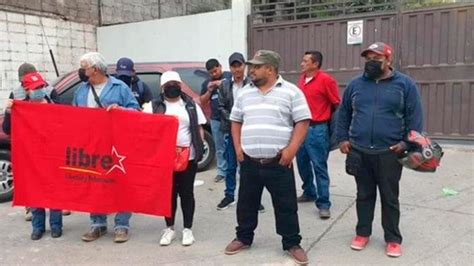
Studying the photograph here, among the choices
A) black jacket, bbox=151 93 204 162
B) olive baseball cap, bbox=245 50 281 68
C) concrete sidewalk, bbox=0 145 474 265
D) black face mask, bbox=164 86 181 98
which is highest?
olive baseball cap, bbox=245 50 281 68

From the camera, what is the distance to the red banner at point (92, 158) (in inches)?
167

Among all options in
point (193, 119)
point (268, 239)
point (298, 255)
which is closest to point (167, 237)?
point (268, 239)

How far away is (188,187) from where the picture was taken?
4.35 m

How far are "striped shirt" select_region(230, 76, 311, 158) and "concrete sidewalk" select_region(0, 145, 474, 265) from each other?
96 centimetres

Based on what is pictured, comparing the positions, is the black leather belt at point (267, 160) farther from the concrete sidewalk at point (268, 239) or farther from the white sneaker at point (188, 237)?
the white sneaker at point (188, 237)

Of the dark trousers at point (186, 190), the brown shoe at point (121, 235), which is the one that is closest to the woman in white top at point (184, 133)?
the dark trousers at point (186, 190)

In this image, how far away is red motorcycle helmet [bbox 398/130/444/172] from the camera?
3770 millimetres

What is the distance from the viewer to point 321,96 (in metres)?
4.96

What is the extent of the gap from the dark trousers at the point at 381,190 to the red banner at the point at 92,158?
5.44ft

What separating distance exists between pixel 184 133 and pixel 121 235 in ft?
3.72

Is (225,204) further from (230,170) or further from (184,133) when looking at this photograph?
(184,133)

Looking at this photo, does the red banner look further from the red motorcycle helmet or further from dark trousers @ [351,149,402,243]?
the red motorcycle helmet

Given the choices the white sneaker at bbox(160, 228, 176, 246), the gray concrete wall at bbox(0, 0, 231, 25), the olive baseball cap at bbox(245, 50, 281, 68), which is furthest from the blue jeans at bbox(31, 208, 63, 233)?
the gray concrete wall at bbox(0, 0, 231, 25)

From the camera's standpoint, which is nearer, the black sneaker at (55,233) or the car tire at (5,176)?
the black sneaker at (55,233)
